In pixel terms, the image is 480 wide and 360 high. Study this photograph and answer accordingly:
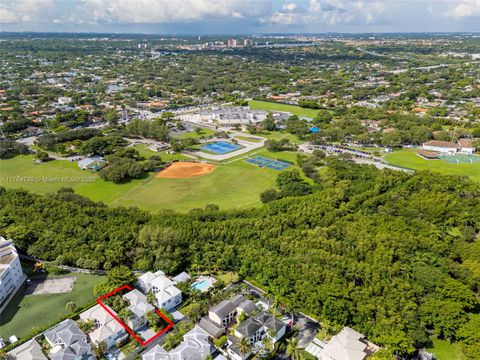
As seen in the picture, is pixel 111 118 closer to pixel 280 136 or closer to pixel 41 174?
pixel 41 174

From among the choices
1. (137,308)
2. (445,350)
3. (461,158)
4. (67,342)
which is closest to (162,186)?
(137,308)

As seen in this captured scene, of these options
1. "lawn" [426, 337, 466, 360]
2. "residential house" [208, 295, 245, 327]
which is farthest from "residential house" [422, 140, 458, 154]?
"residential house" [208, 295, 245, 327]

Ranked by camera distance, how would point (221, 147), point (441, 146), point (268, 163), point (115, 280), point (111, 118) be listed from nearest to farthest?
point (115, 280), point (268, 163), point (441, 146), point (221, 147), point (111, 118)

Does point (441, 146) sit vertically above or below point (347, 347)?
above

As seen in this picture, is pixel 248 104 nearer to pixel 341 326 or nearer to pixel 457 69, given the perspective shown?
pixel 341 326

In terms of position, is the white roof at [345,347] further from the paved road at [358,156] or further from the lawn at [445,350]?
the paved road at [358,156]

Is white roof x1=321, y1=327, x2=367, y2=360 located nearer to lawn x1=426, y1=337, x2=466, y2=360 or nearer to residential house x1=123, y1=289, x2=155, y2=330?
lawn x1=426, y1=337, x2=466, y2=360
